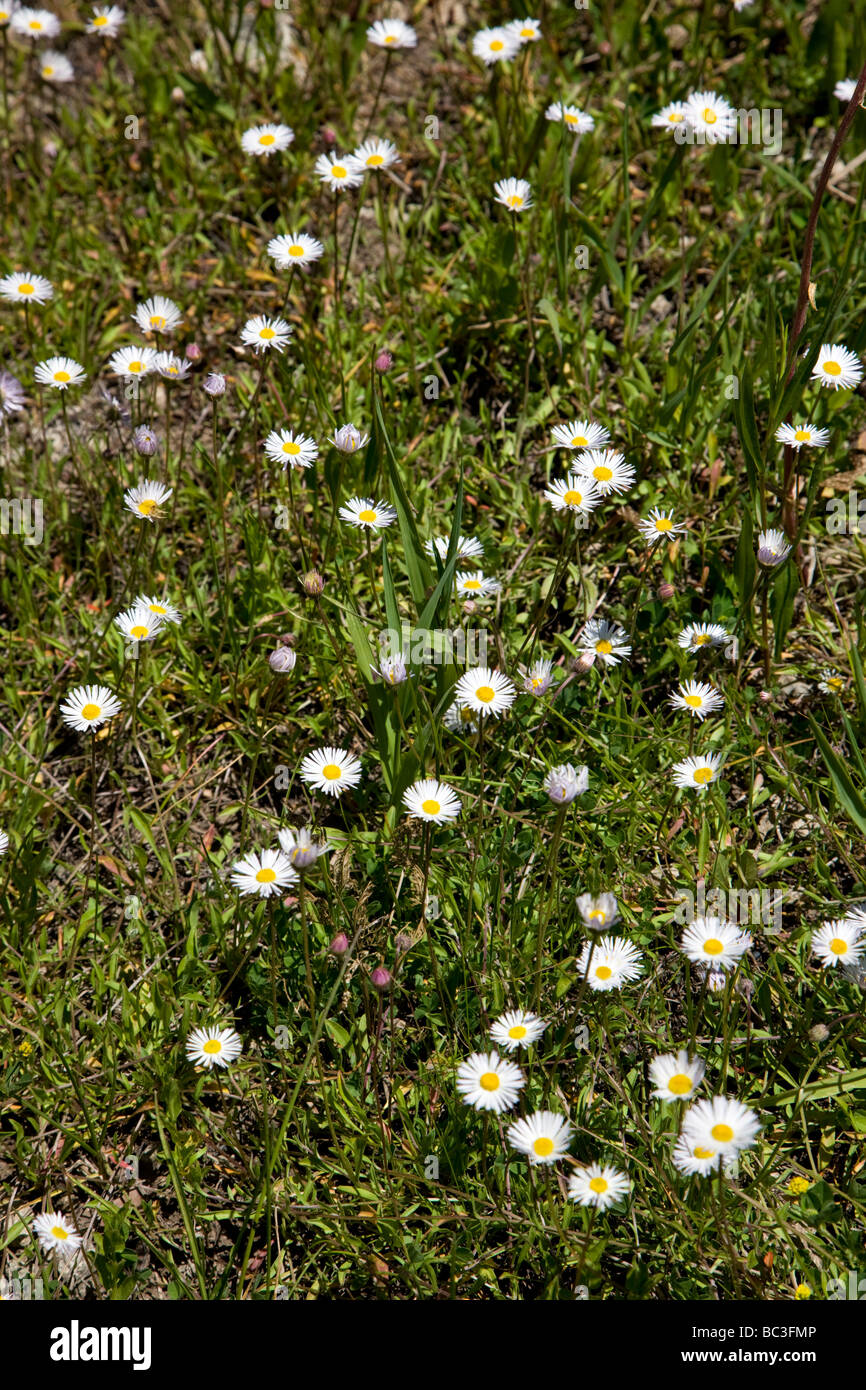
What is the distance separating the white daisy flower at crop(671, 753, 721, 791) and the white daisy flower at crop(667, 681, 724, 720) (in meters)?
0.13

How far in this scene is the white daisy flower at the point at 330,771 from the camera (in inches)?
104

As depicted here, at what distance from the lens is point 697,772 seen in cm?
260

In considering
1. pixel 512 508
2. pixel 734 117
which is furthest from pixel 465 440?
pixel 734 117

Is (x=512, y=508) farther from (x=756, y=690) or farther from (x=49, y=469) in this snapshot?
(x=49, y=469)

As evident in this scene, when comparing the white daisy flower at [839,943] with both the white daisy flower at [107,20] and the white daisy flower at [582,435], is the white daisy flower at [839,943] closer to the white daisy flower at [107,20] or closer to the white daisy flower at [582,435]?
the white daisy flower at [582,435]

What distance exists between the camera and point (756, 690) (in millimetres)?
2949

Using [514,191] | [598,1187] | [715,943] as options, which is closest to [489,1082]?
[598,1187]

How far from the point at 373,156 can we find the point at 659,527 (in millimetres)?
1514

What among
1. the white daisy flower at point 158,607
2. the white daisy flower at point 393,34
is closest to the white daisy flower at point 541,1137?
the white daisy flower at point 158,607

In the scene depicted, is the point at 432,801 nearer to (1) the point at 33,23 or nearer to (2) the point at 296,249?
(2) the point at 296,249

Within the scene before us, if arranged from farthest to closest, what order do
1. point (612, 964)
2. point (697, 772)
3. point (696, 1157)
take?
point (697, 772), point (612, 964), point (696, 1157)

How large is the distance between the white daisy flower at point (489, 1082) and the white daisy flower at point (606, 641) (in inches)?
38.6

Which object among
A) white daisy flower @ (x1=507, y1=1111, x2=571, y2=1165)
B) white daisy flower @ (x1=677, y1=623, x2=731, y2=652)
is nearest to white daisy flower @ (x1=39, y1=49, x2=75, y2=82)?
white daisy flower @ (x1=677, y1=623, x2=731, y2=652)

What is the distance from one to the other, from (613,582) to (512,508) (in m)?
0.34
